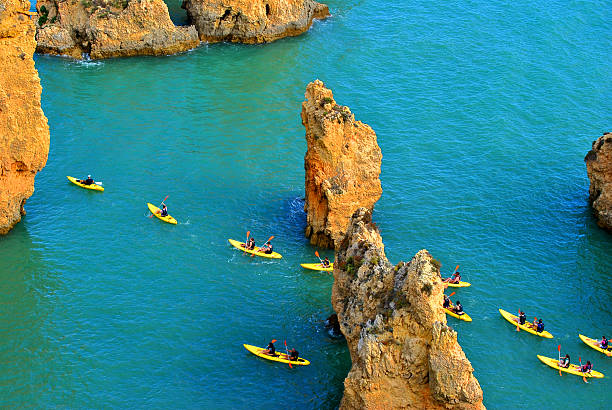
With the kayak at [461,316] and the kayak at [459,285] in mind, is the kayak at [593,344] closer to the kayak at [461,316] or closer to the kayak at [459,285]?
the kayak at [461,316]

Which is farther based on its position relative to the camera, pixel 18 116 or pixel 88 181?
pixel 88 181

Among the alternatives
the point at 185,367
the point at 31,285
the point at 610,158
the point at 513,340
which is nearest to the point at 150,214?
the point at 31,285

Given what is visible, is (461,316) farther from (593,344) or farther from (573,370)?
(593,344)

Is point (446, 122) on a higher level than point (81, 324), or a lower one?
higher

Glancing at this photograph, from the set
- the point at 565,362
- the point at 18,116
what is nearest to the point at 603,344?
the point at 565,362

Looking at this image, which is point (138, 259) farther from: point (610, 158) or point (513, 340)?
point (610, 158)

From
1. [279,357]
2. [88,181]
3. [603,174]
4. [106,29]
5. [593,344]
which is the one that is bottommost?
[279,357]

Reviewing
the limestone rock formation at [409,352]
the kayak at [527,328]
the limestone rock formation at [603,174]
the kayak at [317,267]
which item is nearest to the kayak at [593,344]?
the kayak at [527,328]
